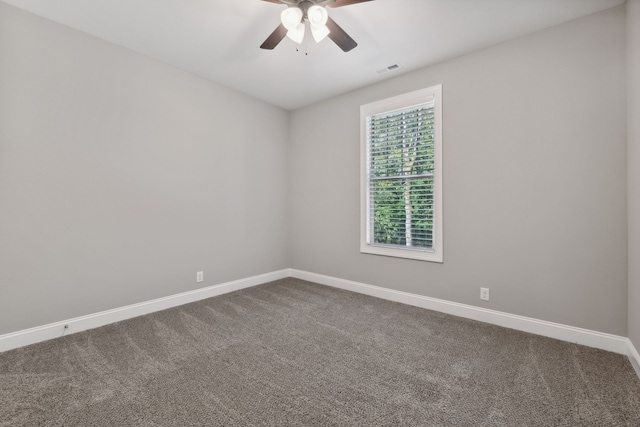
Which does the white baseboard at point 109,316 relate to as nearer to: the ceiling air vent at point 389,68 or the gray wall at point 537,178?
the gray wall at point 537,178

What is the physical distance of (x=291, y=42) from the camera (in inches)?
108

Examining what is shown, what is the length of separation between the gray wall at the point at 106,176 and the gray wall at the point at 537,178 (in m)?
2.30

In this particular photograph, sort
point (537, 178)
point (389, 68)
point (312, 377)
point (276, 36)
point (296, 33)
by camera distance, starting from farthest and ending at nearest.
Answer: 1. point (389, 68)
2. point (537, 178)
3. point (276, 36)
4. point (296, 33)
5. point (312, 377)

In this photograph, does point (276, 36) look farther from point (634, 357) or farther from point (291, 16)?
point (634, 357)

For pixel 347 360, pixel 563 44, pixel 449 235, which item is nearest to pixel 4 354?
pixel 347 360

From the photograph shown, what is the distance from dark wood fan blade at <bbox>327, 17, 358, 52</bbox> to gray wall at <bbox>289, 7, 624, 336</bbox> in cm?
132

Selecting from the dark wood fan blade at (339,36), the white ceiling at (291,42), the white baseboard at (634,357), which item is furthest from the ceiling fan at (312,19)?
the white baseboard at (634,357)

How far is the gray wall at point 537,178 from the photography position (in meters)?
2.22

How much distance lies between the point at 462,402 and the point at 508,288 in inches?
58.5

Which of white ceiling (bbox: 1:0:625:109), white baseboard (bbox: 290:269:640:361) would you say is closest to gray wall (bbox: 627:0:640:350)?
white baseboard (bbox: 290:269:640:361)

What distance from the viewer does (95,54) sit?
2631mm

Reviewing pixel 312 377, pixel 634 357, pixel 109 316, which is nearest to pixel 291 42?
pixel 312 377

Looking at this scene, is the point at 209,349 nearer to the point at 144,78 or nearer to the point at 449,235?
the point at 449,235

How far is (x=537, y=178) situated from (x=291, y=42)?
2683mm
